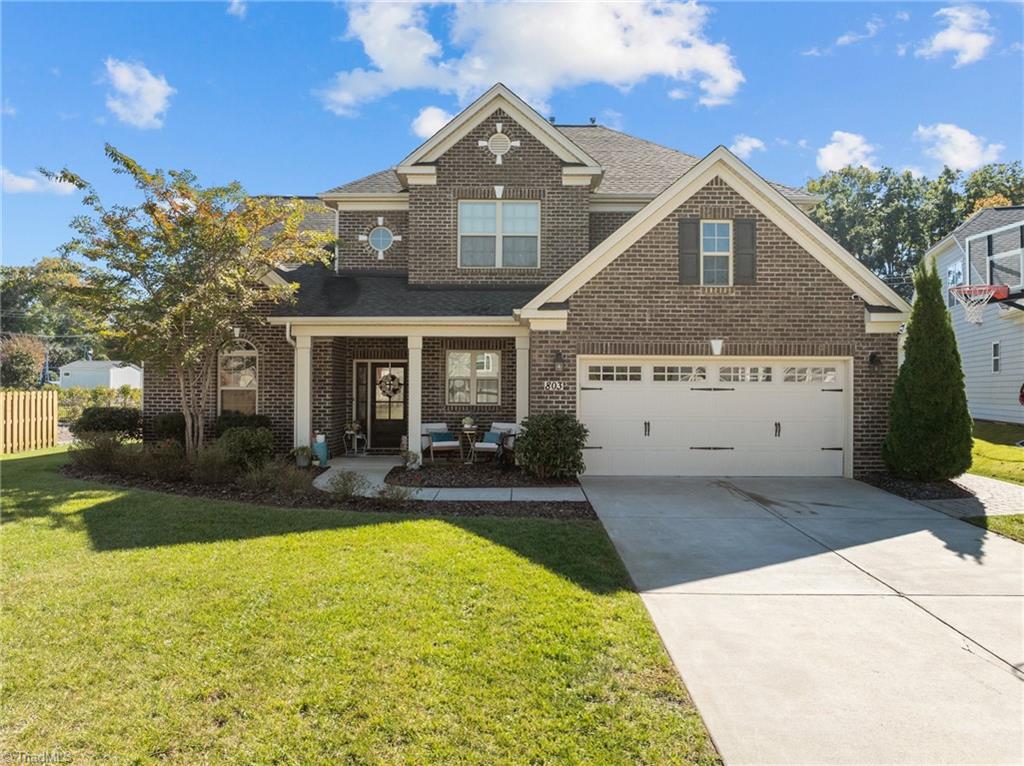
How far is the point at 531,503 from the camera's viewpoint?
343 inches

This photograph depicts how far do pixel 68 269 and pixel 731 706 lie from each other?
1248 centimetres

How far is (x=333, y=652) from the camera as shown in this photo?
396 centimetres

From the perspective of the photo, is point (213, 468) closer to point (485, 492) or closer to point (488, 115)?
point (485, 492)

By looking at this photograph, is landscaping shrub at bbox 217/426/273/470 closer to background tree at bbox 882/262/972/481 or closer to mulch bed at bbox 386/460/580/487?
mulch bed at bbox 386/460/580/487

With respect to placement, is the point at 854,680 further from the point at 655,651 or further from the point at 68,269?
the point at 68,269

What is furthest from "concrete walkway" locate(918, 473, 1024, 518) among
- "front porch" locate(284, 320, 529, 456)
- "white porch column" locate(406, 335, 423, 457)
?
"white porch column" locate(406, 335, 423, 457)

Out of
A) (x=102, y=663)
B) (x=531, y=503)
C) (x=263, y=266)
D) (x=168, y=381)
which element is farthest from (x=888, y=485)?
(x=168, y=381)

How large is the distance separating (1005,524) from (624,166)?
38.3ft

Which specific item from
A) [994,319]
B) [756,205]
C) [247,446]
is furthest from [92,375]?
[994,319]

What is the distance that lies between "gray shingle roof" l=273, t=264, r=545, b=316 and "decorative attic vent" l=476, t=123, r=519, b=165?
3273 millimetres

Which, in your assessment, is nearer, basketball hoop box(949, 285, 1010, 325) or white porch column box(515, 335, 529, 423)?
white porch column box(515, 335, 529, 423)

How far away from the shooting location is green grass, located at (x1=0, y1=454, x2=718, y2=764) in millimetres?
3084

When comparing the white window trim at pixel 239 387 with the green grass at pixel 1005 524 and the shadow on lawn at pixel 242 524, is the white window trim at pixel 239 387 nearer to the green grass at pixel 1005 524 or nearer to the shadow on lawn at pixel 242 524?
the shadow on lawn at pixel 242 524

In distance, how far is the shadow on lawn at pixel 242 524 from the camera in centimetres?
603
